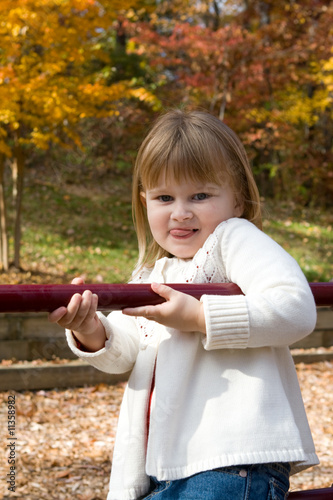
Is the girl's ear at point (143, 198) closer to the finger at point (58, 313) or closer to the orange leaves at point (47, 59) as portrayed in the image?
the finger at point (58, 313)

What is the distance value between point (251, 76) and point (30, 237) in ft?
15.2

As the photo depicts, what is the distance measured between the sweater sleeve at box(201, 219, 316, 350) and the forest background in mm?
4207

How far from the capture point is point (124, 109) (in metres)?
10.7

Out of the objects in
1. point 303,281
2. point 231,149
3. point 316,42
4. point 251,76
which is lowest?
point 303,281

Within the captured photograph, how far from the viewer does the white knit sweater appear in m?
1.19

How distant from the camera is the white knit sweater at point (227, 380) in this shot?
1187mm

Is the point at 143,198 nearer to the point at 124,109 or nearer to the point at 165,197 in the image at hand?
the point at 165,197

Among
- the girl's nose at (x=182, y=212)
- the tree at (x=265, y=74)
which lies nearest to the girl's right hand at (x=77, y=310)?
the girl's nose at (x=182, y=212)

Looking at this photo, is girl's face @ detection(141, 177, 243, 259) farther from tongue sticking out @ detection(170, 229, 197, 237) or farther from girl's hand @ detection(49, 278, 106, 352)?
girl's hand @ detection(49, 278, 106, 352)

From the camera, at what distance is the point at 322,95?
1174cm

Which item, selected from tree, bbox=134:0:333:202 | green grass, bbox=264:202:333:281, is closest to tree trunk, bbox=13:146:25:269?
tree, bbox=134:0:333:202

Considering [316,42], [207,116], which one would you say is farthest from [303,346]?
[316,42]

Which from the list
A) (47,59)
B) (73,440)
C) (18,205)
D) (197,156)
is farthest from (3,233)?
(197,156)

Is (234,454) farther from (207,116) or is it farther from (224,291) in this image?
(207,116)
